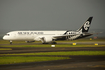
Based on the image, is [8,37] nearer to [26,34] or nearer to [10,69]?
[26,34]

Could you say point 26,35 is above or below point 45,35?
above

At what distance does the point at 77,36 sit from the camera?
235 feet

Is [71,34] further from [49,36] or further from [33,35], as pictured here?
[33,35]

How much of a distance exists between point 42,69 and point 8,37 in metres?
52.5

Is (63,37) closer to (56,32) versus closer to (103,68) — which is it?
(56,32)

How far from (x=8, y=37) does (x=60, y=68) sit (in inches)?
2062

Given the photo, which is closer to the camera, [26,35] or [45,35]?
[26,35]

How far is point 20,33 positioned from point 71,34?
57.8 ft

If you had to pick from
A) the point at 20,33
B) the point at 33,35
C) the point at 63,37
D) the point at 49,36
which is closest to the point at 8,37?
the point at 20,33

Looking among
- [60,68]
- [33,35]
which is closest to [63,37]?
[33,35]

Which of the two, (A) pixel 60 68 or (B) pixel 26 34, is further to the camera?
(B) pixel 26 34

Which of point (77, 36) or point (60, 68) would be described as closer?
point (60, 68)

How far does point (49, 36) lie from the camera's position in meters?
70.1

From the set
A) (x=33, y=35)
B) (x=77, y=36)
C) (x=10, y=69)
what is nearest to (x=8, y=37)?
(x=33, y=35)
